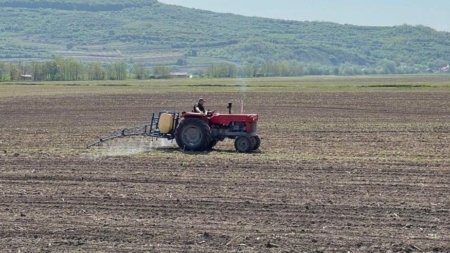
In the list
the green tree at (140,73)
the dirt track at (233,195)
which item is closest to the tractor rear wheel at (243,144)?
the dirt track at (233,195)

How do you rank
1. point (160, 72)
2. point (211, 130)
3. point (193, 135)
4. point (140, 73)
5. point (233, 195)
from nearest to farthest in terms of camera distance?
point (233, 195) → point (193, 135) → point (211, 130) → point (140, 73) → point (160, 72)

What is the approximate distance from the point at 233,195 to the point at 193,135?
6.54 meters

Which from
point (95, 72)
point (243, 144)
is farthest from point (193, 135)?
point (95, 72)

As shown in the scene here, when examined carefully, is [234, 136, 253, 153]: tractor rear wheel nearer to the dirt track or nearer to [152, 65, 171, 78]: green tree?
the dirt track

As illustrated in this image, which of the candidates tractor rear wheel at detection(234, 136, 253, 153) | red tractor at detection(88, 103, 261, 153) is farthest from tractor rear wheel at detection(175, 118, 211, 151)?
tractor rear wheel at detection(234, 136, 253, 153)

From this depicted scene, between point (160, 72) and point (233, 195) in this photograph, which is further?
point (160, 72)

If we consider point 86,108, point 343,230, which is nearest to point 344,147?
point 343,230

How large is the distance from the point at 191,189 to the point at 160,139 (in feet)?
25.0

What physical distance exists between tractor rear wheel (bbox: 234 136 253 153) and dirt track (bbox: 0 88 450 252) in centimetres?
31

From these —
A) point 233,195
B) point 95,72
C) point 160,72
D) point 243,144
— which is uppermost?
point 160,72

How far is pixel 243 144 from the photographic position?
70.2 ft

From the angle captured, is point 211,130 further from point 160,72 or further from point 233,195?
point 160,72

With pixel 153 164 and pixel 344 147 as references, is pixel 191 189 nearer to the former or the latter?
pixel 153 164

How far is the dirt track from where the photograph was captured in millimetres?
11828
